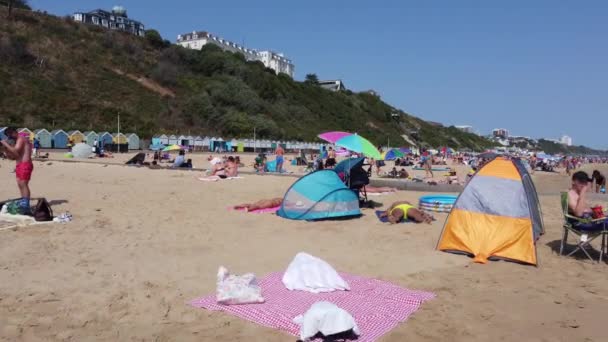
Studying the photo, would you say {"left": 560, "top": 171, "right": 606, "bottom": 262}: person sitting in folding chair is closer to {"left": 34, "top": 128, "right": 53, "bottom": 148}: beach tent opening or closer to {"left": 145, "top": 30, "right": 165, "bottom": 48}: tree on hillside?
{"left": 34, "top": 128, "right": 53, "bottom": 148}: beach tent opening

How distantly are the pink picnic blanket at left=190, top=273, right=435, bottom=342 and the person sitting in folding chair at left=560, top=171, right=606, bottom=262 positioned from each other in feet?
9.43

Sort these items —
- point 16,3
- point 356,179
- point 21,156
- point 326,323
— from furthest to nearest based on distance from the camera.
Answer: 1. point 16,3
2. point 356,179
3. point 21,156
4. point 326,323

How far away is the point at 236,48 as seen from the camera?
407 ft

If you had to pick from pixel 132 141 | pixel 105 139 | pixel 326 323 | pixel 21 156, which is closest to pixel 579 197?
pixel 326 323

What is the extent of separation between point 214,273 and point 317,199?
3.57 metres

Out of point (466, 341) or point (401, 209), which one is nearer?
point (466, 341)

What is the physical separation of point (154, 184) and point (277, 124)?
51.6m

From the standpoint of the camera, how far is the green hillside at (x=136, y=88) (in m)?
43.6


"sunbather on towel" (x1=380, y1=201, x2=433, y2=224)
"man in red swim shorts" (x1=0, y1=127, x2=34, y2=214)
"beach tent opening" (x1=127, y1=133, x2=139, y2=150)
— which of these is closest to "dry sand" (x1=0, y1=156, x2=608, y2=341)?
"sunbather on towel" (x1=380, y1=201, x2=433, y2=224)

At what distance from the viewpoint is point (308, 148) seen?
57844mm

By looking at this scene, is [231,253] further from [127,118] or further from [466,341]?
[127,118]

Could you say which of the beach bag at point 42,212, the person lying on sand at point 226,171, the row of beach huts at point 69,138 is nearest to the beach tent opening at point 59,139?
the row of beach huts at point 69,138

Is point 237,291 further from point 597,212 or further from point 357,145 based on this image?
point 357,145

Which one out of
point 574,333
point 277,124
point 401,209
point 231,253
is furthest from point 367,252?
point 277,124
